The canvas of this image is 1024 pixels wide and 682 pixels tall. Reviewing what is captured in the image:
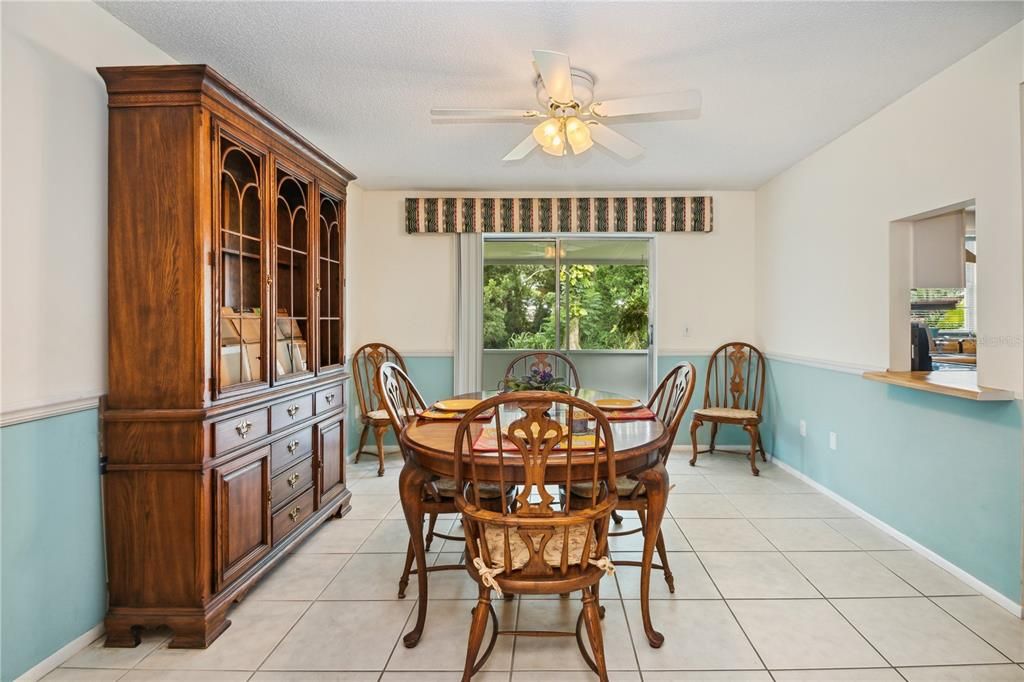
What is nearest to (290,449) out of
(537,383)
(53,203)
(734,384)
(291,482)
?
(291,482)

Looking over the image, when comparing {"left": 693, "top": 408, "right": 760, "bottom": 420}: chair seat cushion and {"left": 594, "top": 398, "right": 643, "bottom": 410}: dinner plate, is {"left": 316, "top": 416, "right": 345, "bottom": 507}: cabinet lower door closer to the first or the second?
{"left": 594, "top": 398, "right": 643, "bottom": 410}: dinner plate

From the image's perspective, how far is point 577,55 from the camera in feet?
7.59

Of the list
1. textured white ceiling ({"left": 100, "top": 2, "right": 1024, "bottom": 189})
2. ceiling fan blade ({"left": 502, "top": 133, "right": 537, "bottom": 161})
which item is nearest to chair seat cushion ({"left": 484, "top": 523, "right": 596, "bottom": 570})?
ceiling fan blade ({"left": 502, "top": 133, "right": 537, "bottom": 161})

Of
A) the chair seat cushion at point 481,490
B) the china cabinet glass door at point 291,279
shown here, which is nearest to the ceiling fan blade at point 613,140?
the china cabinet glass door at point 291,279

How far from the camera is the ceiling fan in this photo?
2.02 m

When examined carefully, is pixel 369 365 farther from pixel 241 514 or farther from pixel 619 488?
pixel 619 488

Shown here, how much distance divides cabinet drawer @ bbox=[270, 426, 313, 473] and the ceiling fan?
1679mm

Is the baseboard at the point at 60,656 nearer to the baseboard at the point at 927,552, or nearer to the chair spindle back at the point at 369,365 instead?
the chair spindle back at the point at 369,365

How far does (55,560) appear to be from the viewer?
1763mm

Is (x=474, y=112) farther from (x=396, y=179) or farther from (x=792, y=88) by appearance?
(x=396, y=179)

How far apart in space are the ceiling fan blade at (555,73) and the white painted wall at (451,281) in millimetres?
2615

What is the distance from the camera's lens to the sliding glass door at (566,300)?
195 inches

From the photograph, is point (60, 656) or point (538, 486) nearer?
point (538, 486)

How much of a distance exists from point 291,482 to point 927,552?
3203mm
